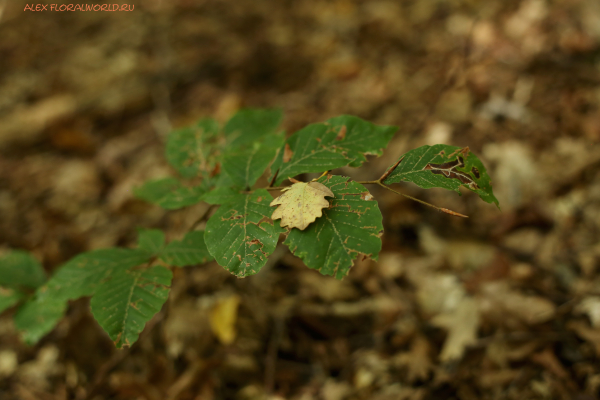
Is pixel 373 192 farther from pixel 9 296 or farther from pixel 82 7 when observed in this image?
pixel 82 7

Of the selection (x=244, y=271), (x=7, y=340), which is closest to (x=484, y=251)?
(x=244, y=271)

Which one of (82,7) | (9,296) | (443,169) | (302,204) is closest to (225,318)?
(9,296)

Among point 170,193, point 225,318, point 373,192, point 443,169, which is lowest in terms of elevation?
point 225,318

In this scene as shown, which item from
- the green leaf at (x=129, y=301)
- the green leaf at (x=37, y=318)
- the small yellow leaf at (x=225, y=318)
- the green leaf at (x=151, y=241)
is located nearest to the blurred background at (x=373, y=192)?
the small yellow leaf at (x=225, y=318)

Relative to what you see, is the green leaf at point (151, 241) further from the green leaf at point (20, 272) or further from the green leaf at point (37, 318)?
the green leaf at point (20, 272)

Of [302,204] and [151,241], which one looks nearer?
[302,204]

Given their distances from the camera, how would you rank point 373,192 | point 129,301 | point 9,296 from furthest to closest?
→ point 373,192 → point 9,296 → point 129,301
